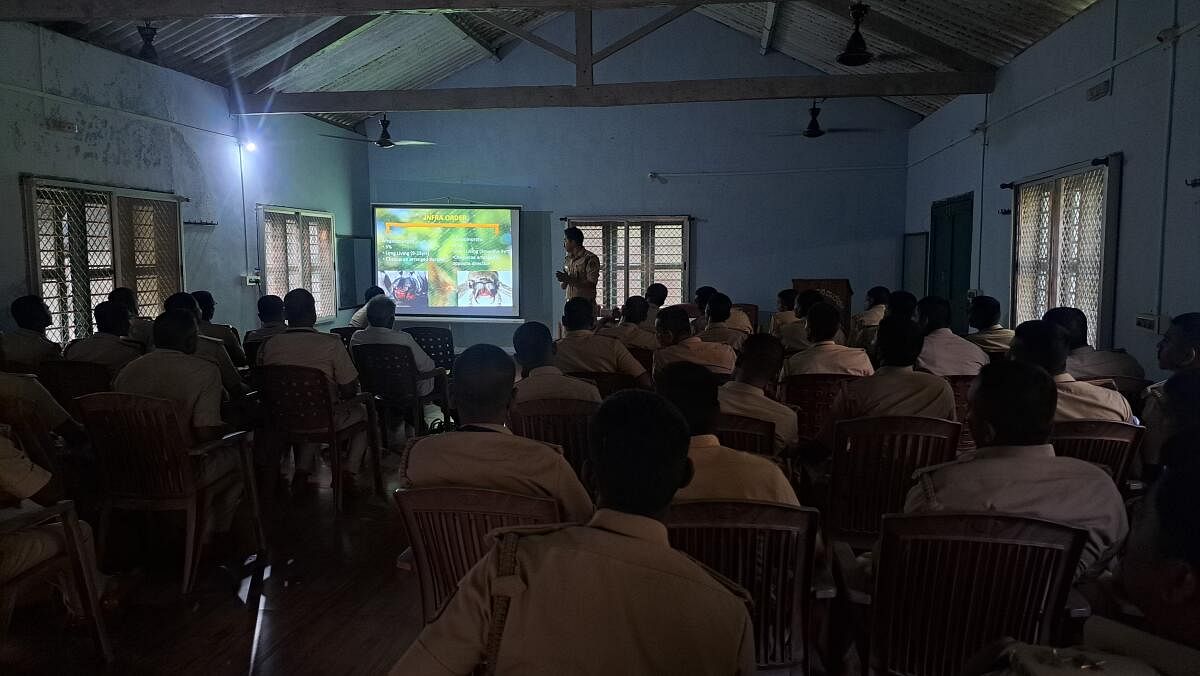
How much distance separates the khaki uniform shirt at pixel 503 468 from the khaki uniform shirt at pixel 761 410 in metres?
1.05

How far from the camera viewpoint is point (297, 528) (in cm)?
421

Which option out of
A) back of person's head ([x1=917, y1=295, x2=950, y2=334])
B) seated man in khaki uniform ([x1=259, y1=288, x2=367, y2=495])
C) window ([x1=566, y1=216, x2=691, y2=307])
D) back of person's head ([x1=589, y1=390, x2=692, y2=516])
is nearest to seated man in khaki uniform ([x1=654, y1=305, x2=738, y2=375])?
back of person's head ([x1=917, y1=295, x2=950, y2=334])

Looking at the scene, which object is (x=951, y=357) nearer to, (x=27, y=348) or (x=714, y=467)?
(x=714, y=467)

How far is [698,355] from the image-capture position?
Result: 452 cm

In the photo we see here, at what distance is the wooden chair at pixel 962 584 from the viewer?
1.78 meters

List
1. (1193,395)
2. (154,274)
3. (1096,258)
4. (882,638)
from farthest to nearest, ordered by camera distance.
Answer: (154,274) < (1096,258) < (1193,395) < (882,638)

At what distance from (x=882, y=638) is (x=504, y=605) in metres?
1.20

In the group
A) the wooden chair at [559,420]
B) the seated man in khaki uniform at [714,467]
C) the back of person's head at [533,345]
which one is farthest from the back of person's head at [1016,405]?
the back of person's head at [533,345]

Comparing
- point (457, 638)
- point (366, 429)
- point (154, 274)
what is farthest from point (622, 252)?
point (457, 638)

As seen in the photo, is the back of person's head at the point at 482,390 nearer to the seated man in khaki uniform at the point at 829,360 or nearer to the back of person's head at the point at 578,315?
the seated man in khaki uniform at the point at 829,360

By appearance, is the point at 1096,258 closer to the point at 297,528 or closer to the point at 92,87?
the point at 297,528

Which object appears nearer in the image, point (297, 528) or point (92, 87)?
point (297, 528)

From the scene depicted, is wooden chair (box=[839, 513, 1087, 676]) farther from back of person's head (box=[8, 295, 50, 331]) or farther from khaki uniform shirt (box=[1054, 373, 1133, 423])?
back of person's head (box=[8, 295, 50, 331])

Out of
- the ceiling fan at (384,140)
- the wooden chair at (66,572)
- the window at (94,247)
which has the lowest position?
the wooden chair at (66,572)
